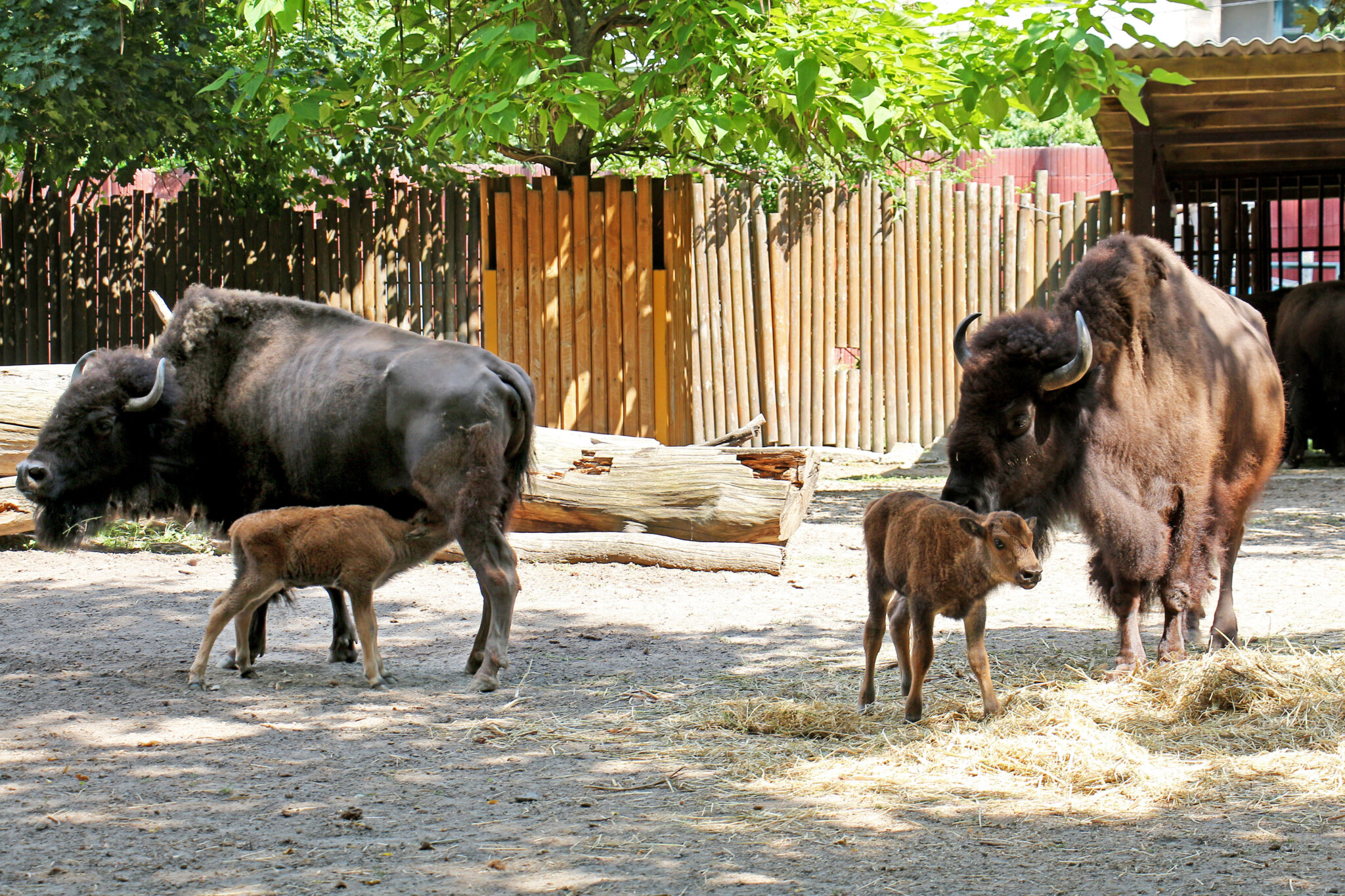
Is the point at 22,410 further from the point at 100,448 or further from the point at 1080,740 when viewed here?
the point at 1080,740

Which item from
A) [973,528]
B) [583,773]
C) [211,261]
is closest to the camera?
[583,773]

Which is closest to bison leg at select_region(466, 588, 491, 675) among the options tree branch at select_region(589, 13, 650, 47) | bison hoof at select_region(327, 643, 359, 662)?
bison hoof at select_region(327, 643, 359, 662)

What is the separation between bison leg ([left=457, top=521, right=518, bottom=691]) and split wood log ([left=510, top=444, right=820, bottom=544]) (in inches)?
106

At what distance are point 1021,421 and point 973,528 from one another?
0.97 meters

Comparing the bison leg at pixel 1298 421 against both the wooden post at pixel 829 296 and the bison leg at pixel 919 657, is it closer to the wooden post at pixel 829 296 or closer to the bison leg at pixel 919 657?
the wooden post at pixel 829 296

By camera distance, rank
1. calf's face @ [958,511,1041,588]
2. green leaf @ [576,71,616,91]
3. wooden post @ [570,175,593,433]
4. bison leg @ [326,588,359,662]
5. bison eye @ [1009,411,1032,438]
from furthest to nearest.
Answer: wooden post @ [570,175,593,433] → green leaf @ [576,71,616,91] → bison leg @ [326,588,359,662] → bison eye @ [1009,411,1032,438] → calf's face @ [958,511,1041,588]

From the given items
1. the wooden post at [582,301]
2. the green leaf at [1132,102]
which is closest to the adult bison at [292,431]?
the green leaf at [1132,102]

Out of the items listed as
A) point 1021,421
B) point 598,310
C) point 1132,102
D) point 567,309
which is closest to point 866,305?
point 598,310

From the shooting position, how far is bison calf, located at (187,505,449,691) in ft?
17.3

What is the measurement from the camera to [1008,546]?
454 centimetres

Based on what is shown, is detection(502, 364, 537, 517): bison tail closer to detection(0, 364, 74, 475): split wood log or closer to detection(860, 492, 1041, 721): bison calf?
detection(860, 492, 1041, 721): bison calf

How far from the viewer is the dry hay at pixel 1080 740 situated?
410 centimetres

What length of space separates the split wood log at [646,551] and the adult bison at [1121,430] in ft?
9.18

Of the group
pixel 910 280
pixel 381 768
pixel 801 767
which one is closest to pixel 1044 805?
pixel 801 767
